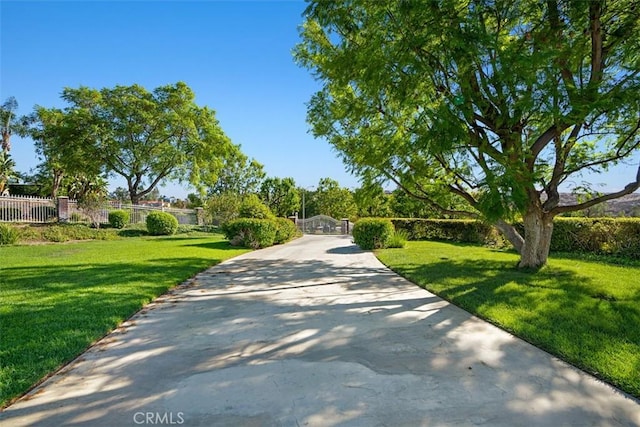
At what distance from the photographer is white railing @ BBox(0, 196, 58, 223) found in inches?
783

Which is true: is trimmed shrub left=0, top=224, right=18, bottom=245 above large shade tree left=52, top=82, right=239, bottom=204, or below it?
below

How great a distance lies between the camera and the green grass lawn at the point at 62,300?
3.42 m

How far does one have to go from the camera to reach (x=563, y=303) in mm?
5520

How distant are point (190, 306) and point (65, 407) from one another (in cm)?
296

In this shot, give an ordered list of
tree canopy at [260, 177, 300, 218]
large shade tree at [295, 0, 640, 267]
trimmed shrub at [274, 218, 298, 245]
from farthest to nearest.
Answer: tree canopy at [260, 177, 300, 218], trimmed shrub at [274, 218, 298, 245], large shade tree at [295, 0, 640, 267]

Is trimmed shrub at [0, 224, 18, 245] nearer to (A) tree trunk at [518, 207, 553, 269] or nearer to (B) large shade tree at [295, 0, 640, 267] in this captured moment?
(B) large shade tree at [295, 0, 640, 267]

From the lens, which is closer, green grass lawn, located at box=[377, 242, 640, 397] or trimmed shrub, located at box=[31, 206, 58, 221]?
green grass lawn, located at box=[377, 242, 640, 397]

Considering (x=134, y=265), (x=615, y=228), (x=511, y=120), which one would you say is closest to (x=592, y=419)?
(x=511, y=120)

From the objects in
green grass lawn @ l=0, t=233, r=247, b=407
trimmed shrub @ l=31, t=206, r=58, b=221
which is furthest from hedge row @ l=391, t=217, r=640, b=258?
trimmed shrub @ l=31, t=206, r=58, b=221

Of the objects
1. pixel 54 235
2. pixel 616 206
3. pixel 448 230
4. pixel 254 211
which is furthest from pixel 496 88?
pixel 616 206

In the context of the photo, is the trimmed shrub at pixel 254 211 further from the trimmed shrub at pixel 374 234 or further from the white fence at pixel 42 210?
the white fence at pixel 42 210

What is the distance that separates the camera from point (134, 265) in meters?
9.23

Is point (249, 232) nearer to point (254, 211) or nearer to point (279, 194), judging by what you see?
point (254, 211)

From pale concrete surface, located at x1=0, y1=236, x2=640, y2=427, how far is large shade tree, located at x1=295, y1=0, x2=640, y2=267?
127 inches
